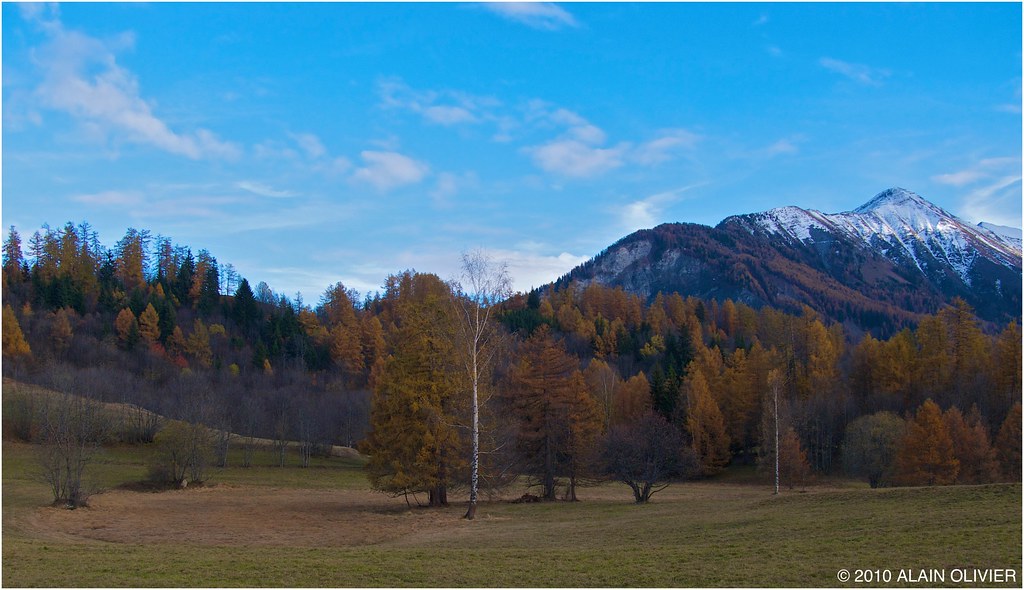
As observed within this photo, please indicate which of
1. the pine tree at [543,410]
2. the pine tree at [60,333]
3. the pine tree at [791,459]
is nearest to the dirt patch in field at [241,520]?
the pine tree at [543,410]

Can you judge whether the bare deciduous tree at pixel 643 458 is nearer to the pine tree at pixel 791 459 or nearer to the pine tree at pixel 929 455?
the pine tree at pixel 791 459

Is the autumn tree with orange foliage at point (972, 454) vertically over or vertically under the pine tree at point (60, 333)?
under

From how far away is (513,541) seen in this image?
853 inches

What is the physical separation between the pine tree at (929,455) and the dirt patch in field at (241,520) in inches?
1302

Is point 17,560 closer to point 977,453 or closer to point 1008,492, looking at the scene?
point 1008,492

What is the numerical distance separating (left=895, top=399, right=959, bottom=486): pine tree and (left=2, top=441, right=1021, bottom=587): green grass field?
21.7 meters

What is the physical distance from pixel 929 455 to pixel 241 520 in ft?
145

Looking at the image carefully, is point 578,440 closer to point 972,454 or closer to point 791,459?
point 791,459

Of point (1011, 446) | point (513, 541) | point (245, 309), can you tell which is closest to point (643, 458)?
point (513, 541)

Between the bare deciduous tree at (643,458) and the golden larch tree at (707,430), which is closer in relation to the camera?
the bare deciduous tree at (643,458)

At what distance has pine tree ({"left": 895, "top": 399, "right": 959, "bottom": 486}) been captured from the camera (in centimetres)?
4500

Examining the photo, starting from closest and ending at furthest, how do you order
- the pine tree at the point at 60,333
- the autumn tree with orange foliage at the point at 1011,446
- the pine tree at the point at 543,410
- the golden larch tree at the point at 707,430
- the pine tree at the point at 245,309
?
the pine tree at the point at 543,410 → the autumn tree with orange foliage at the point at 1011,446 → the golden larch tree at the point at 707,430 → the pine tree at the point at 60,333 → the pine tree at the point at 245,309

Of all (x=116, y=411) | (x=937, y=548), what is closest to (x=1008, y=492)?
(x=937, y=548)

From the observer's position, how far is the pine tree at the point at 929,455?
4500cm
